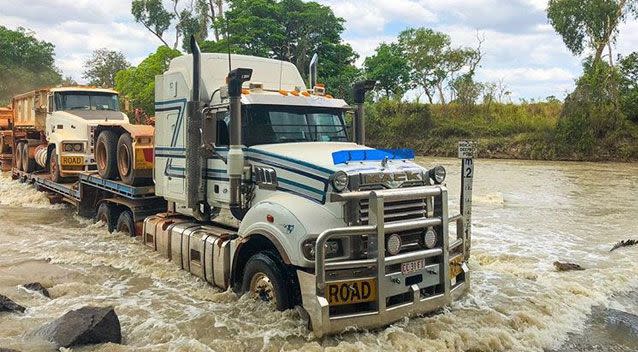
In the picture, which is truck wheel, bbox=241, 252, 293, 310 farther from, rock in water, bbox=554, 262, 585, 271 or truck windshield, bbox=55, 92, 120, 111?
truck windshield, bbox=55, 92, 120, 111

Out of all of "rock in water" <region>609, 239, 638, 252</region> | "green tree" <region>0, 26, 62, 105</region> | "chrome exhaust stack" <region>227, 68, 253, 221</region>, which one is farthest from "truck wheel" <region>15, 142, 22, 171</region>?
"green tree" <region>0, 26, 62, 105</region>

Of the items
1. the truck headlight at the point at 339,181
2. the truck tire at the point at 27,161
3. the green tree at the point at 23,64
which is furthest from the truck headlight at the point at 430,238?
the green tree at the point at 23,64

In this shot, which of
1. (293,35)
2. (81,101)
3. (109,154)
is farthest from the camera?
(293,35)

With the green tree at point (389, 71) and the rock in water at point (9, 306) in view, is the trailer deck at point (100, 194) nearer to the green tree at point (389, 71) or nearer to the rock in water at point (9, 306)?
the rock in water at point (9, 306)

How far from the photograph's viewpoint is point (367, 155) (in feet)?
19.8

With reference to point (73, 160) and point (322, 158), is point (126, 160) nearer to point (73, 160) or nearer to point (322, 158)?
point (73, 160)

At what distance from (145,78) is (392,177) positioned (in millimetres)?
34212

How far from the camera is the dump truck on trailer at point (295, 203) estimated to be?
5324mm

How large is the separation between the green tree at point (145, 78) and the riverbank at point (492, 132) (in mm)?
16835

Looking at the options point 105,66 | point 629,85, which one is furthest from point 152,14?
point 629,85

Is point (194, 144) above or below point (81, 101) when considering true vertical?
below

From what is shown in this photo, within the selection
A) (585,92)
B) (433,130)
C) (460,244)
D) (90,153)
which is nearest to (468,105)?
(433,130)

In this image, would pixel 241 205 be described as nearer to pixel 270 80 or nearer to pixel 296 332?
pixel 296 332

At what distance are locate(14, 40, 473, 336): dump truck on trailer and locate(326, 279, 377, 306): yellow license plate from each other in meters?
0.01
